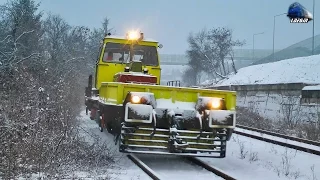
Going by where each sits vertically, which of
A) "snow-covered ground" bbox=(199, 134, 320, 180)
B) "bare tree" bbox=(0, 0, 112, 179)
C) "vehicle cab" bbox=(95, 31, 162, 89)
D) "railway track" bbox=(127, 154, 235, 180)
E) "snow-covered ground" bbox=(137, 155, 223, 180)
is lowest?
"snow-covered ground" bbox=(199, 134, 320, 180)

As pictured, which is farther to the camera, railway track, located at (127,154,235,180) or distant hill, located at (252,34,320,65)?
distant hill, located at (252,34,320,65)

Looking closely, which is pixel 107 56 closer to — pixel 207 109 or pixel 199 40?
pixel 207 109

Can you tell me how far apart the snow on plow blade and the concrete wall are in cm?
1500

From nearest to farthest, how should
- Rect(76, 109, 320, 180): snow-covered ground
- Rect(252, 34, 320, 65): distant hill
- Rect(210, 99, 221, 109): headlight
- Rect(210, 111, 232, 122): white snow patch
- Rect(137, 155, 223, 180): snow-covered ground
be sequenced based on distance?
Rect(137, 155, 223, 180): snow-covered ground → Rect(76, 109, 320, 180): snow-covered ground → Rect(210, 111, 232, 122): white snow patch → Rect(210, 99, 221, 109): headlight → Rect(252, 34, 320, 65): distant hill

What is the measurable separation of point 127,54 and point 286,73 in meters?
28.0

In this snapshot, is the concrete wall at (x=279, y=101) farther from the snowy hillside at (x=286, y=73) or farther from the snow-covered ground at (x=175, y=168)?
the snow-covered ground at (x=175, y=168)

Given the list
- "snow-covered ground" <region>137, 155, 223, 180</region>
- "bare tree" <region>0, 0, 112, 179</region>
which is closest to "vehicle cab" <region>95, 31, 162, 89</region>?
"bare tree" <region>0, 0, 112, 179</region>

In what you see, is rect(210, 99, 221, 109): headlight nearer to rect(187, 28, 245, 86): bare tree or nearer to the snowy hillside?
the snowy hillside

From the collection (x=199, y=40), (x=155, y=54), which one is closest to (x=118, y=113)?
(x=155, y=54)

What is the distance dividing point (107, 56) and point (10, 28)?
52.1ft

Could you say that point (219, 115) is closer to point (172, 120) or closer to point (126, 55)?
point (172, 120)

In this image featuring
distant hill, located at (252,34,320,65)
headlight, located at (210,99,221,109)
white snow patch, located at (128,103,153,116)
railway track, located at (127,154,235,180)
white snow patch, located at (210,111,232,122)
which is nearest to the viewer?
railway track, located at (127,154,235,180)

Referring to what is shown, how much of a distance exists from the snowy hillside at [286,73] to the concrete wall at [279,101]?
1943 millimetres

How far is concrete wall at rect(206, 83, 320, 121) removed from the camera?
2319 cm
